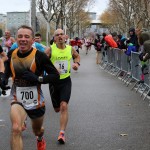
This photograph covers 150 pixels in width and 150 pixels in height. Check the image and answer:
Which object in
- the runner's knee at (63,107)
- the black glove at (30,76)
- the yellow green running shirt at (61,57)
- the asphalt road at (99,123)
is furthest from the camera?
the yellow green running shirt at (61,57)

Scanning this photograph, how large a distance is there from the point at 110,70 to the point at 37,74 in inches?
681

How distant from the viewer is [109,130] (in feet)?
27.6

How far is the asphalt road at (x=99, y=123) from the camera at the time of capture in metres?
7.28

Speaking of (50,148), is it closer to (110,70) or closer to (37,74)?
(37,74)

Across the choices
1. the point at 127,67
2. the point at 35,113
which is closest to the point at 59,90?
the point at 35,113

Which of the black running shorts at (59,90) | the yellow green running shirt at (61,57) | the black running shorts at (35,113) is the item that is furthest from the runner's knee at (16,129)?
the yellow green running shirt at (61,57)

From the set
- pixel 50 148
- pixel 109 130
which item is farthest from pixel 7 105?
pixel 50 148

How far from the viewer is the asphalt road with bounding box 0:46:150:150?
7277mm

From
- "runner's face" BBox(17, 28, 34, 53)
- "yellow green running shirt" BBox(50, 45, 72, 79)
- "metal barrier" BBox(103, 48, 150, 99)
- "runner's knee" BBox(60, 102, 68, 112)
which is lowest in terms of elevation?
"metal barrier" BBox(103, 48, 150, 99)

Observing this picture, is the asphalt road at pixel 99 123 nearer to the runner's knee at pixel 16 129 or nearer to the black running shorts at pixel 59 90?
the black running shorts at pixel 59 90

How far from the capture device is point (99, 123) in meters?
9.09

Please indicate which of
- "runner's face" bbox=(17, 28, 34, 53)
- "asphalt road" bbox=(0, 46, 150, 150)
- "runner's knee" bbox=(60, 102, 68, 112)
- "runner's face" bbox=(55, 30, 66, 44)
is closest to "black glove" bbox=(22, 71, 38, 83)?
"runner's face" bbox=(17, 28, 34, 53)

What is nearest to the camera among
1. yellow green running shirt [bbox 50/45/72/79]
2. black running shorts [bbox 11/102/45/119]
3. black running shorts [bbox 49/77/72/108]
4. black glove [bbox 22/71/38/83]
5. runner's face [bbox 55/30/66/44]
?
black glove [bbox 22/71/38/83]

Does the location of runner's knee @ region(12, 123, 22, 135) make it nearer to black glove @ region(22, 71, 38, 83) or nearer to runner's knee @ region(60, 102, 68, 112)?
black glove @ region(22, 71, 38, 83)
